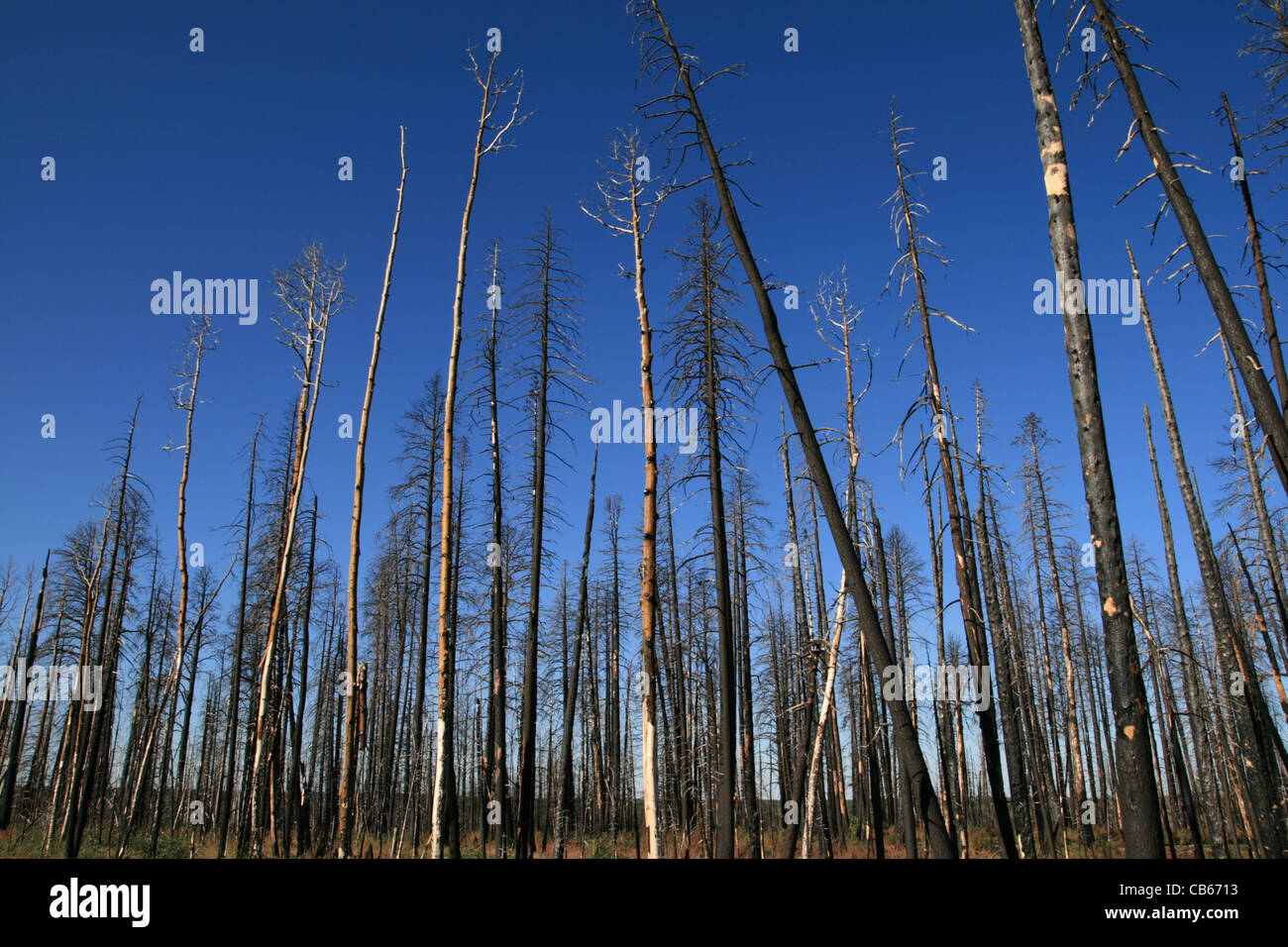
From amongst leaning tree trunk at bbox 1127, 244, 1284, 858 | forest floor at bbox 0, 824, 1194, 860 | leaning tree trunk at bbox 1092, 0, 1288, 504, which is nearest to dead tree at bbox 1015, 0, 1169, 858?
leaning tree trunk at bbox 1092, 0, 1288, 504

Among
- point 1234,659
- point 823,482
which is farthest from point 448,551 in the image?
point 1234,659

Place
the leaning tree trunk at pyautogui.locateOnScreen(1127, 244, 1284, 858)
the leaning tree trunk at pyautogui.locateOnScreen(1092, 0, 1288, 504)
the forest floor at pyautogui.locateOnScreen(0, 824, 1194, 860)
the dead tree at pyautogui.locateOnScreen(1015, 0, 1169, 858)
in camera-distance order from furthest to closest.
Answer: the forest floor at pyautogui.locateOnScreen(0, 824, 1194, 860) → the leaning tree trunk at pyautogui.locateOnScreen(1127, 244, 1284, 858) → the leaning tree trunk at pyautogui.locateOnScreen(1092, 0, 1288, 504) → the dead tree at pyautogui.locateOnScreen(1015, 0, 1169, 858)

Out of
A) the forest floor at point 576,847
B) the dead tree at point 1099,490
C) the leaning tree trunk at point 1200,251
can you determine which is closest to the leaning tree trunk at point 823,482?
the dead tree at point 1099,490

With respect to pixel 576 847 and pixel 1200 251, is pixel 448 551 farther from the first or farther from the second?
pixel 576 847

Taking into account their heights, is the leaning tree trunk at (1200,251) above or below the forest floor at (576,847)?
above

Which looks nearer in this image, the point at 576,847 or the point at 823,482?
the point at 823,482

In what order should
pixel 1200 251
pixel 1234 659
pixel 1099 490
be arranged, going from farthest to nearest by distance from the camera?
pixel 1234 659
pixel 1200 251
pixel 1099 490

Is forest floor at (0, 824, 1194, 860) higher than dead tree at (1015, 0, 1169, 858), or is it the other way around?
dead tree at (1015, 0, 1169, 858)

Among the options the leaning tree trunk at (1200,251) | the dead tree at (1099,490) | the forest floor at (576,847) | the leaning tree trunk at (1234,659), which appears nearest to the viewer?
the dead tree at (1099,490)

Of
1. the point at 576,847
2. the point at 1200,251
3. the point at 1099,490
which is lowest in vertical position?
the point at 576,847

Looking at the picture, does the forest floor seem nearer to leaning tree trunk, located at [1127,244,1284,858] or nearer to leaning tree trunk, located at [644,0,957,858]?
leaning tree trunk, located at [1127,244,1284,858]

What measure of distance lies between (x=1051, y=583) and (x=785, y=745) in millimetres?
14253

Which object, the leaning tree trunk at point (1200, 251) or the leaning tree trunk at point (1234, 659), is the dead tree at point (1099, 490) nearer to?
the leaning tree trunk at point (1200, 251)

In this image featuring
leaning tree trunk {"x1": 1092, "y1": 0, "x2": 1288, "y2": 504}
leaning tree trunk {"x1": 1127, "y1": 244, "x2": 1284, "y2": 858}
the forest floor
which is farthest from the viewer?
the forest floor
